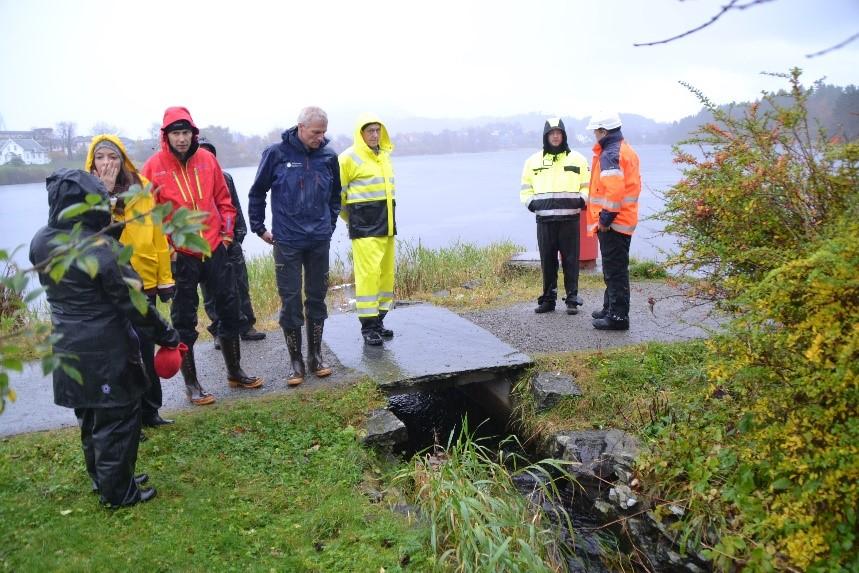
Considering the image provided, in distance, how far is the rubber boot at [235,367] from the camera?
5.12 meters

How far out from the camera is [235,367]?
521 centimetres

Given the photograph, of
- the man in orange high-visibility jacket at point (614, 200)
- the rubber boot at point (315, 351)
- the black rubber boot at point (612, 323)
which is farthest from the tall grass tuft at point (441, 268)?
the rubber boot at point (315, 351)

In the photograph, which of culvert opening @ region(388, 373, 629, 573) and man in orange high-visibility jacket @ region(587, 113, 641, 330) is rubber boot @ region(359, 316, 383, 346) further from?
man in orange high-visibility jacket @ region(587, 113, 641, 330)

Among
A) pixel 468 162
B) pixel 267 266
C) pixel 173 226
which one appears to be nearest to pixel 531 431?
pixel 173 226

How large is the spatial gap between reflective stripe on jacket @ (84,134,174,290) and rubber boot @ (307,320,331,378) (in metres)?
1.29

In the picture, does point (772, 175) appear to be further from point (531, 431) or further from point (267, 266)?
point (267, 266)

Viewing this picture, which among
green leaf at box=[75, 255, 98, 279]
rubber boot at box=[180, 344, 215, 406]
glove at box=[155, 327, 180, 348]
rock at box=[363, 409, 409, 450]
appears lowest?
rock at box=[363, 409, 409, 450]

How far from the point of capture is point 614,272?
241 inches

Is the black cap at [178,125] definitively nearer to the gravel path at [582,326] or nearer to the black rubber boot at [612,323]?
the gravel path at [582,326]

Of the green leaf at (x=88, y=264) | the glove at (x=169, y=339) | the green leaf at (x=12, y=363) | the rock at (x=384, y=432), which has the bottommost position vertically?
the rock at (x=384, y=432)

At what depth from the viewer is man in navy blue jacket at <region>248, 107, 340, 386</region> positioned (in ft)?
16.5

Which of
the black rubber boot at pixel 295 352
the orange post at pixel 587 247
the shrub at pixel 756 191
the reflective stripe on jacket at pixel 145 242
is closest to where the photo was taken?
the shrub at pixel 756 191

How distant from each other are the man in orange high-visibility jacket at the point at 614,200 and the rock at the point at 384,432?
105 inches

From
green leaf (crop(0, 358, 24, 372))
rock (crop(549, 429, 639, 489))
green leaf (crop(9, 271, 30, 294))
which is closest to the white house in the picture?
rock (crop(549, 429, 639, 489))
